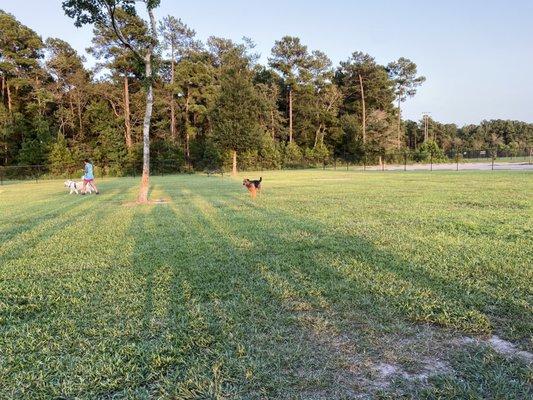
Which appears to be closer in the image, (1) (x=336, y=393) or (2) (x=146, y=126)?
(1) (x=336, y=393)

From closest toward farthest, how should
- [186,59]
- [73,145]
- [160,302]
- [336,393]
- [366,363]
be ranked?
[336,393] → [366,363] → [160,302] → [73,145] → [186,59]

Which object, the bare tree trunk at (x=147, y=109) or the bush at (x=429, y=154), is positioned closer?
the bare tree trunk at (x=147, y=109)

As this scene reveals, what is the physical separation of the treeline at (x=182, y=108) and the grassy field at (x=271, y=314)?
24973 millimetres

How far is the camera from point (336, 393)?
207cm

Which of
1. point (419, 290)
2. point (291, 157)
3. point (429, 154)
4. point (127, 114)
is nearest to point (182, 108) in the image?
point (127, 114)

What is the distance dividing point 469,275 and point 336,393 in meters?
2.50

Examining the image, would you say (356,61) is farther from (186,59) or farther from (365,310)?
(365,310)

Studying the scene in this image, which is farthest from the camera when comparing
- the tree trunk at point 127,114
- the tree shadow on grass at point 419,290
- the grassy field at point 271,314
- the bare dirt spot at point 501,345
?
the tree trunk at point 127,114

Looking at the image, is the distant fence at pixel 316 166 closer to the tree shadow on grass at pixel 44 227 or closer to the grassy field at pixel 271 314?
the tree shadow on grass at pixel 44 227

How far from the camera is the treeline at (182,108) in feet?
113

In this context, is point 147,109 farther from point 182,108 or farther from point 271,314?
point 182,108

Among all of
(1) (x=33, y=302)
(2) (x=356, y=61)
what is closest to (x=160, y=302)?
(1) (x=33, y=302)

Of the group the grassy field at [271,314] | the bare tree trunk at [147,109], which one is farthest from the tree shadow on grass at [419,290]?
the bare tree trunk at [147,109]

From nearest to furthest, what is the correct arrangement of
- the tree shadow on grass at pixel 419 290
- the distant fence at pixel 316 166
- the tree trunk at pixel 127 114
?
the tree shadow on grass at pixel 419 290 → the distant fence at pixel 316 166 → the tree trunk at pixel 127 114
